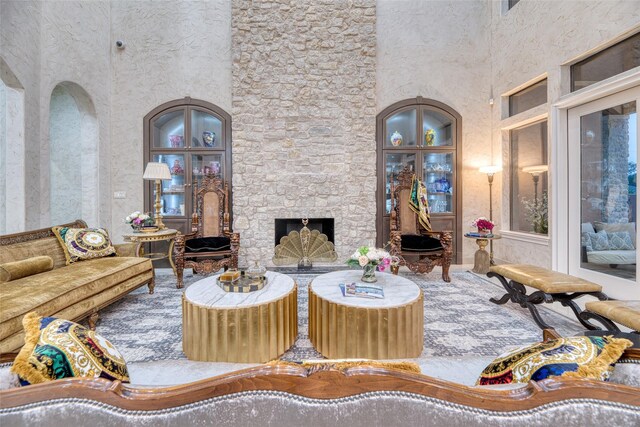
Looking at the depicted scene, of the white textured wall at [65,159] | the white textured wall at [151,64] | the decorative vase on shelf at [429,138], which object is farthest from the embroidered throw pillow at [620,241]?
the white textured wall at [65,159]

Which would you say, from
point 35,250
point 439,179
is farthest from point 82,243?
point 439,179

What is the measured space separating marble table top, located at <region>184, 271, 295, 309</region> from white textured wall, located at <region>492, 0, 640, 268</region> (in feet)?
12.5

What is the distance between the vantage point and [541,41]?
392 centimetres

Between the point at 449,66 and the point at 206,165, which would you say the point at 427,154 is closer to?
the point at 449,66

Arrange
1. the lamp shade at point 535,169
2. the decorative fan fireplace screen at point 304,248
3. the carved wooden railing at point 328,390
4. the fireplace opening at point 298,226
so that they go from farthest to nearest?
the fireplace opening at point 298,226 → the decorative fan fireplace screen at point 304,248 → the lamp shade at point 535,169 → the carved wooden railing at point 328,390

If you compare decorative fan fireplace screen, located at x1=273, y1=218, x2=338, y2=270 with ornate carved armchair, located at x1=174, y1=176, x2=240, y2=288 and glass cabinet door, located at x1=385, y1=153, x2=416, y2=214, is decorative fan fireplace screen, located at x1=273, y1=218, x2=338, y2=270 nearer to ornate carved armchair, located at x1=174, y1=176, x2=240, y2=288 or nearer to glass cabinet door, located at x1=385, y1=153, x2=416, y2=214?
ornate carved armchair, located at x1=174, y1=176, x2=240, y2=288

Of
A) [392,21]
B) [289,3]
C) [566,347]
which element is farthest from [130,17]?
[566,347]

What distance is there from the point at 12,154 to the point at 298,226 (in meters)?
3.69

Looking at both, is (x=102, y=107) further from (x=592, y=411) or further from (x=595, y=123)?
(x=595, y=123)

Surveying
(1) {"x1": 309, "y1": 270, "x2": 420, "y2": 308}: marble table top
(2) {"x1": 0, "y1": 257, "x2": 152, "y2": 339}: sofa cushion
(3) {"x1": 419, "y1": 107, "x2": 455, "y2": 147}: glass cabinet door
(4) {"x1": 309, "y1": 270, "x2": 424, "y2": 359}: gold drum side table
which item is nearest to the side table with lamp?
(2) {"x1": 0, "y1": 257, "x2": 152, "y2": 339}: sofa cushion

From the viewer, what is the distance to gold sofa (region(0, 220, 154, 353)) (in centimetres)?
185

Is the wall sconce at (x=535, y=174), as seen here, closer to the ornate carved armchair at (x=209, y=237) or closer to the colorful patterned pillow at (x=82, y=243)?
the ornate carved armchair at (x=209, y=237)

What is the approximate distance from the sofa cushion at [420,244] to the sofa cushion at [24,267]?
396cm

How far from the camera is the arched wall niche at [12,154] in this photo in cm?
328
